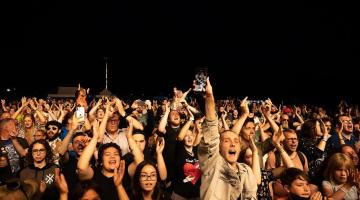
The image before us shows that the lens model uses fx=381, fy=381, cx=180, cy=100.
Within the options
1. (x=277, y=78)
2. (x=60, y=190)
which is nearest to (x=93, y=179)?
(x=60, y=190)

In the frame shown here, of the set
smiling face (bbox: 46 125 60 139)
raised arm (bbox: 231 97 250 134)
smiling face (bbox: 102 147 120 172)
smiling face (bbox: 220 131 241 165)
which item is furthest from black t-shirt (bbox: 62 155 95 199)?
raised arm (bbox: 231 97 250 134)

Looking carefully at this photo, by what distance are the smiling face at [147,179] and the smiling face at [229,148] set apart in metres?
0.75

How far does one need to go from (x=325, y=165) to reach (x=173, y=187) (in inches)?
72.2

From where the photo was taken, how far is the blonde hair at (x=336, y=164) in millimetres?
3908

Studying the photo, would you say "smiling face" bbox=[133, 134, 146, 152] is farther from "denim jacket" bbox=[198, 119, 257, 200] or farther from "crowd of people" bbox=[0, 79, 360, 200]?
"denim jacket" bbox=[198, 119, 257, 200]

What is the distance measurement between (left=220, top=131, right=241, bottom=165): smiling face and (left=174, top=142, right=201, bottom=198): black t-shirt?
A: 129cm

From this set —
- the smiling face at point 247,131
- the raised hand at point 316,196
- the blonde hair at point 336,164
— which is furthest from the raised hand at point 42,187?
the blonde hair at point 336,164

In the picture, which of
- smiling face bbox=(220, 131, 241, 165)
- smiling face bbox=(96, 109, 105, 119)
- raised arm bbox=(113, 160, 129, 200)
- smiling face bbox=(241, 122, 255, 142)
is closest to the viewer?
smiling face bbox=(220, 131, 241, 165)

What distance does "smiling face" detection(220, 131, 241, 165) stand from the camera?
3.39m

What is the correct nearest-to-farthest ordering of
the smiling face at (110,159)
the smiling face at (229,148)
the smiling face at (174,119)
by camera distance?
the smiling face at (229,148), the smiling face at (110,159), the smiling face at (174,119)

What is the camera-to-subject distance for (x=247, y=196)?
3.38 m

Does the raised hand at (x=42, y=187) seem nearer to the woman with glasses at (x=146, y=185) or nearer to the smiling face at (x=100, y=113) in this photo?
the woman with glasses at (x=146, y=185)

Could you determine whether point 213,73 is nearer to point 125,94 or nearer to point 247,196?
point 125,94

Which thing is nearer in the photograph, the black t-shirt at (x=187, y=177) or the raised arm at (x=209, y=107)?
the raised arm at (x=209, y=107)
